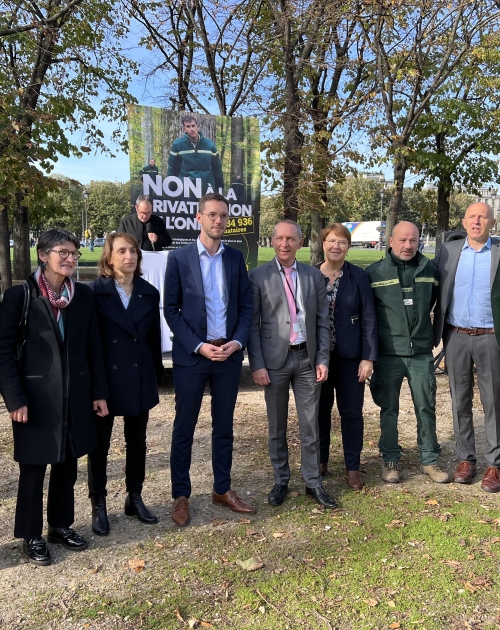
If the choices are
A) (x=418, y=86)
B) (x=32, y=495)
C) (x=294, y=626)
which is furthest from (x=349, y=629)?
(x=418, y=86)

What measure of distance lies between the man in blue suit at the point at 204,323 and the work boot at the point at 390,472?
4.99ft

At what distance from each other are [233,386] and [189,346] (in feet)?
1.46

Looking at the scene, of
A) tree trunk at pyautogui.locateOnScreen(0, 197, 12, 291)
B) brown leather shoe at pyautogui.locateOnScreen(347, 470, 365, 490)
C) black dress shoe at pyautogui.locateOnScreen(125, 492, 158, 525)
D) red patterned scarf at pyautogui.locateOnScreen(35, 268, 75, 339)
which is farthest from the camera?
tree trunk at pyautogui.locateOnScreen(0, 197, 12, 291)

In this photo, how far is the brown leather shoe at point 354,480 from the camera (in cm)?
440

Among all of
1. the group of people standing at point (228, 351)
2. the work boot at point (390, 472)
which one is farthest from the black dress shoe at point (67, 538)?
the work boot at point (390, 472)

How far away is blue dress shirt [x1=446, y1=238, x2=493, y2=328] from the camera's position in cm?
433

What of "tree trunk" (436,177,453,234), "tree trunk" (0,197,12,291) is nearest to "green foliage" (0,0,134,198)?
"tree trunk" (0,197,12,291)

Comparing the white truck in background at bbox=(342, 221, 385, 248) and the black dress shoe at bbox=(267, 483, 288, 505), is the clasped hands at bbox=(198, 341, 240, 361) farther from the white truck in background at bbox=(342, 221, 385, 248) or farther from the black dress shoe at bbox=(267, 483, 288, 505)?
the white truck in background at bbox=(342, 221, 385, 248)

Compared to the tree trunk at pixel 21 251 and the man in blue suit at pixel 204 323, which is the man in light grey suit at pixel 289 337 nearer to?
the man in blue suit at pixel 204 323

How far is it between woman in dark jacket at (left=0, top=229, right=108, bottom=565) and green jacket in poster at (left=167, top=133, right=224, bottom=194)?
493cm

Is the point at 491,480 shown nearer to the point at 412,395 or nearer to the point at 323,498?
the point at 412,395

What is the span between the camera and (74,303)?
10.9 feet

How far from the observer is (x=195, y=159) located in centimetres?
805

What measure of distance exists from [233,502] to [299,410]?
0.81 meters
